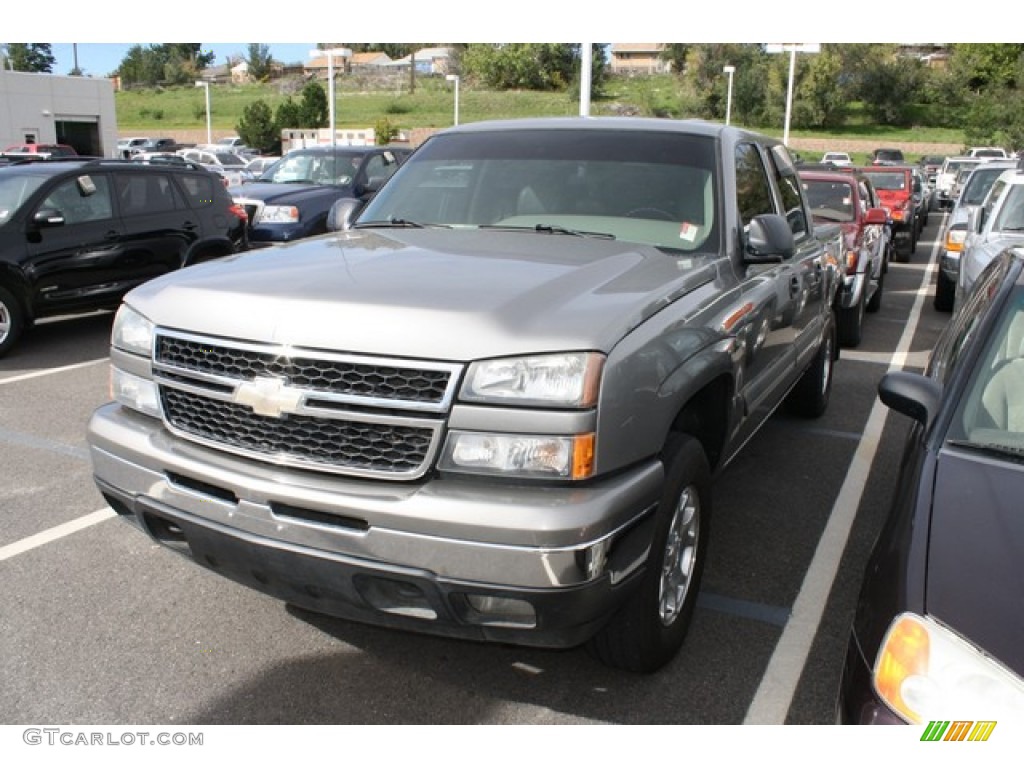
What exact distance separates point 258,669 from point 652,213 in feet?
8.00

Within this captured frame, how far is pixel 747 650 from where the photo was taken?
11.1 feet

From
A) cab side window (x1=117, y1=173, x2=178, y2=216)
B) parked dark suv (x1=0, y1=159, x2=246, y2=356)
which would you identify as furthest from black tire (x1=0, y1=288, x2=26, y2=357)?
cab side window (x1=117, y1=173, x2=178, y2=216)

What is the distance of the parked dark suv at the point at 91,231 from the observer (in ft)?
27.0

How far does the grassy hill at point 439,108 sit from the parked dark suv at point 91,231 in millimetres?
53101

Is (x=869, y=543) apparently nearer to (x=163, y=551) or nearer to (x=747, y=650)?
(x=747, y=650)

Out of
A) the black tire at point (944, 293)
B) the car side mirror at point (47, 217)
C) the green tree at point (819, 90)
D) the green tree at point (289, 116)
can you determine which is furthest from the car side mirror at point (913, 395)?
the green tree at point (819, 90)

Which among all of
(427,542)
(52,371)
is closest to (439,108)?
(52,371)

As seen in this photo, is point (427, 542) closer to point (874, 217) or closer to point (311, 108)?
point (874, 217)

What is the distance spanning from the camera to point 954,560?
7.48 ft

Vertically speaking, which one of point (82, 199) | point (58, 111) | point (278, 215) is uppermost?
point (58, 111)

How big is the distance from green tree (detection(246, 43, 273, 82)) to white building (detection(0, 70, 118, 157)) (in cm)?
8794

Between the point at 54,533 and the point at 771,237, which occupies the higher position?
the point at 771,237

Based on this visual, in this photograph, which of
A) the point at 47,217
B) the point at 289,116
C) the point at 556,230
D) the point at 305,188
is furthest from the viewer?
the point at 289,116

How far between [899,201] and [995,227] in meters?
8.59
